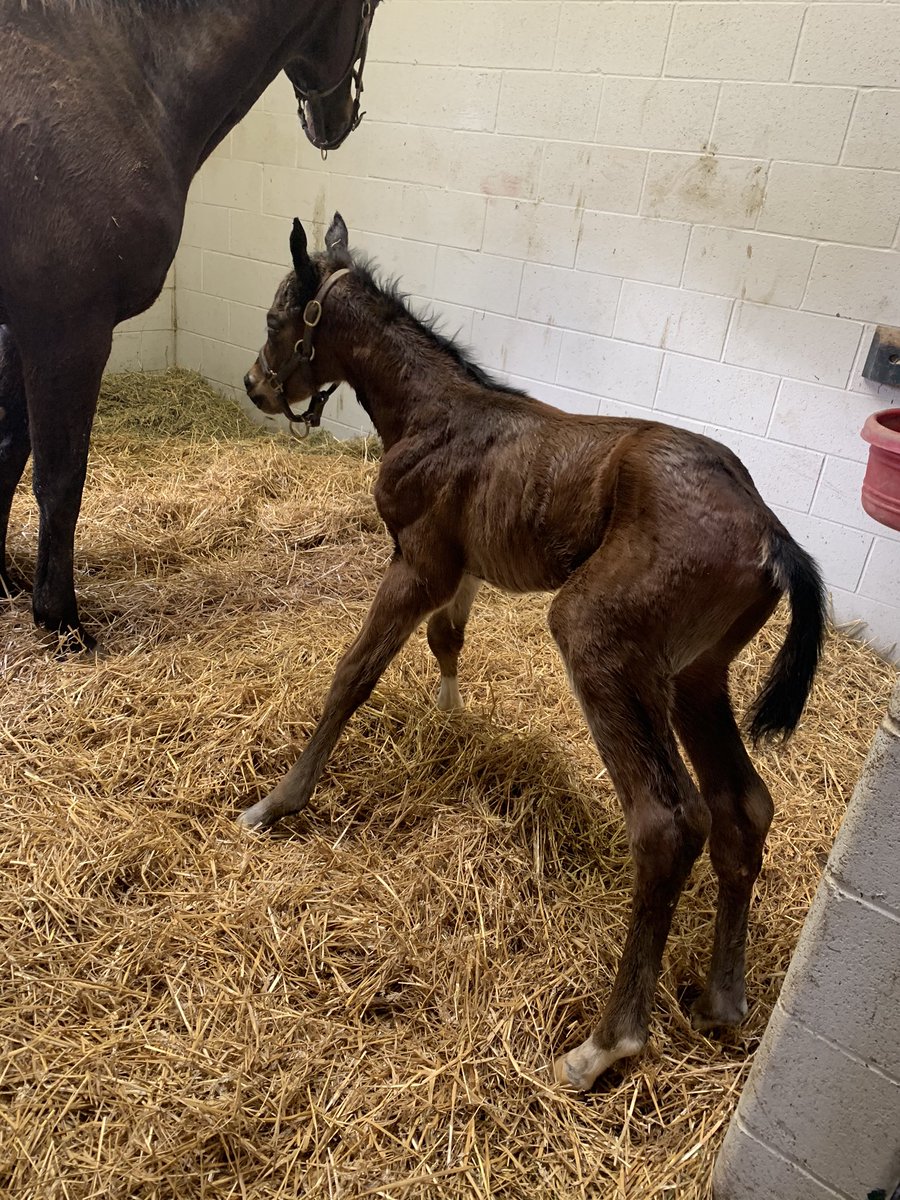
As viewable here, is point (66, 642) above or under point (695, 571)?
under

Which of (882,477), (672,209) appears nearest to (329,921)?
(882,477)

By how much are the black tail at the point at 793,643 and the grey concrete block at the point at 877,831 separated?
1.57 ft

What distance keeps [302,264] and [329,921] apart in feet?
5.59

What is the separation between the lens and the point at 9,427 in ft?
9.53

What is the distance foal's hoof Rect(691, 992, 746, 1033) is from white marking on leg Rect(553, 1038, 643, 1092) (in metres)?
0.22

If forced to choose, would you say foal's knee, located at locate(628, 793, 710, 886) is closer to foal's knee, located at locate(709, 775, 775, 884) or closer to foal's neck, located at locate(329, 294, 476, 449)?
foal's knee, located at locate(709, 775, 775, 884)

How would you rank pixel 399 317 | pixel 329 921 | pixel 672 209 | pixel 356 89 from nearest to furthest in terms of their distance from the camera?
pixel 329 921
pixel 399 317
pixel 356 89
pixel 672 209

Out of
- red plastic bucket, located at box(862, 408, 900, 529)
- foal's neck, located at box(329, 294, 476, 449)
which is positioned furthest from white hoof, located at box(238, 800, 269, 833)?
red plastic bucket, located at box(862, 408, 900, 529)

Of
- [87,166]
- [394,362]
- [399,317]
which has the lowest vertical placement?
[394,362]

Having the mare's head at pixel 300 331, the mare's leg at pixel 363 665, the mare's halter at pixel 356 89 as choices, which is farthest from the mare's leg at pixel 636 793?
the mare's halter at pixel 356 89

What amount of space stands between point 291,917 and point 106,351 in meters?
1.78

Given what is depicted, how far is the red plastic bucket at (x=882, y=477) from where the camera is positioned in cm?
246

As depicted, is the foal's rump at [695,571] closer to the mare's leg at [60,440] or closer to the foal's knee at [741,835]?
the foal's knee at [741,835]

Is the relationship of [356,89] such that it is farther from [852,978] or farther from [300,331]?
[852,978]
